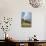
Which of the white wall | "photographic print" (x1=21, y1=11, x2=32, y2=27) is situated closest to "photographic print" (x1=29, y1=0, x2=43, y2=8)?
the white wall

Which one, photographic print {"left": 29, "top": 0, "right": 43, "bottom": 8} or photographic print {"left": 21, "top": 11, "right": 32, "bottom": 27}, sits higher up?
photographic print {"left": 29, "top": 0, "right": 43, "bottom": 8}

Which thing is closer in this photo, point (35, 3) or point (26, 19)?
point (26, 19)

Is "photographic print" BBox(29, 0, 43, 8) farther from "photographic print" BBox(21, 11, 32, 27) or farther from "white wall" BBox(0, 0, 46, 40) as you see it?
"photographic print" BBox(21, 11, 32, 27)

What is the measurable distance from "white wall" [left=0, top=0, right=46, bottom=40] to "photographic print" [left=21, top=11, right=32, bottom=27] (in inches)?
3.4

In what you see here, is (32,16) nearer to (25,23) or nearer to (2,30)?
(25,23)

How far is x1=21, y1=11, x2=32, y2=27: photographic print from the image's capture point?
3.52 meters

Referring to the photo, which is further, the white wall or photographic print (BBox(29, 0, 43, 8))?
photographic print (BBox(29, 0, 43, 8))

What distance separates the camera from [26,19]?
354 cm

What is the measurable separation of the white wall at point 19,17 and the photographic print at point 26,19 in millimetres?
86

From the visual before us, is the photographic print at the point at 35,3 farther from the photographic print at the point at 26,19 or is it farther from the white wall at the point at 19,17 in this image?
the photographic print at the point at 26,19

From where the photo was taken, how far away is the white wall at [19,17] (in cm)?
347

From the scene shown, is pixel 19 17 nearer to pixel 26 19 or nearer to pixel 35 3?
pixel 26 19

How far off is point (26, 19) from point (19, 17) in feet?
0.68

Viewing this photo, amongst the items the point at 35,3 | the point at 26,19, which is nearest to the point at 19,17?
the point at 26,19
